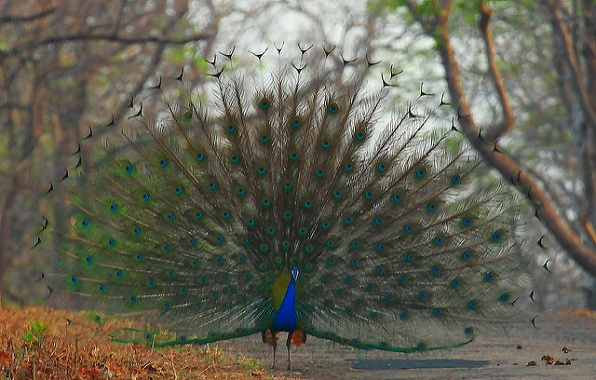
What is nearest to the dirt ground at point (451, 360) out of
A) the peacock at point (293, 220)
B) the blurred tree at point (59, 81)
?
the peacock at point (293, 220)

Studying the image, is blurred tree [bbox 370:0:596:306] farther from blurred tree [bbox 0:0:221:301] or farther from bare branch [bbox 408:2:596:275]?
blurred tree [bbox 0:0:221:301]

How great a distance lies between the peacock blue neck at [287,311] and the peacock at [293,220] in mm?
48

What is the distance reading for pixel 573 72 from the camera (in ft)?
53.7

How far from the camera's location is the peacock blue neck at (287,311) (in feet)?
27.4

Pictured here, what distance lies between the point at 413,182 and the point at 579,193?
18.6m

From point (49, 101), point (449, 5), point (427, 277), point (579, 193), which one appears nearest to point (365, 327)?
point (427, 277)

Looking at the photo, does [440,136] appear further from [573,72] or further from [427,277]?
[573,72]

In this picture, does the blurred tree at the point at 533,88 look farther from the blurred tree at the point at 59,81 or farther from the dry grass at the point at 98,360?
the blurred tree at the point at 59,81

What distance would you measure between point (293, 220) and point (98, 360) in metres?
2.22

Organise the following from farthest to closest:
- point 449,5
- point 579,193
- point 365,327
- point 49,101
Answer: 1. point 579,193
2. point 49,101
3. point 449,5
4. point 365,327

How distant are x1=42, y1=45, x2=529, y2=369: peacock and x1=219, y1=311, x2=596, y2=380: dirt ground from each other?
360mm

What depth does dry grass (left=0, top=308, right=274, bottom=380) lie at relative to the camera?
6629 mm

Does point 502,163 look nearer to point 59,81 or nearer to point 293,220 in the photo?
point 293,220

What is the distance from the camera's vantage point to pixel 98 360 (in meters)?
7.05
